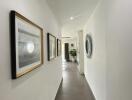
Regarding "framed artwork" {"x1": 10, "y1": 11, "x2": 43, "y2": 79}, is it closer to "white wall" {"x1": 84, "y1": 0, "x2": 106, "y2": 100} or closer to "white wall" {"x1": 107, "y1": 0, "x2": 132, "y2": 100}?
"white wall" {"x1": 107, "y1": 0, "x2": 132, "y2": 100}

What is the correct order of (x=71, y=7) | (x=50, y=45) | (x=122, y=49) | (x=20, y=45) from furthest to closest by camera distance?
(x=71, y=7), (x=50, y=45), (x=122, y=49), (x=20, y=45)

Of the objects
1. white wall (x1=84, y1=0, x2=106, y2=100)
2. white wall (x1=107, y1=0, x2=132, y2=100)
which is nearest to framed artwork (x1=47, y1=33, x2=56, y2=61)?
white wall (x1=84, y1=0, x2=106, y2=100)

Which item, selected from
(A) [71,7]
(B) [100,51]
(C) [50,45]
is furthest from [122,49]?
(A) [71,7]

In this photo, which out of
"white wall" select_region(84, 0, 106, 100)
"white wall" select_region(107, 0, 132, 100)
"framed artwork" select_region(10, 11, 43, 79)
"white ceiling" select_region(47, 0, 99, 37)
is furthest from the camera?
"white ceiling" select_region(47, 0, 99, 37)

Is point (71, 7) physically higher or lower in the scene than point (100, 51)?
higher

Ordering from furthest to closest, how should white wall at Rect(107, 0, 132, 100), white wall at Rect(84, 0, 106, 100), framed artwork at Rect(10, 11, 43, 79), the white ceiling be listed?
the white ceiling, white wall at Rect(84, 0, 106, 100), white wall at Rect(107, 0, 132, 100), framed artwork at Rect(10, 11, 43, 79)

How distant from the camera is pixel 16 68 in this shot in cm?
124

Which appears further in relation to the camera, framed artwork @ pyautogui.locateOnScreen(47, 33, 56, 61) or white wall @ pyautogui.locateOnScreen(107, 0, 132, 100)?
framed artwork @ pyautogui.locateOnScreen(47, 33, 56, 61)

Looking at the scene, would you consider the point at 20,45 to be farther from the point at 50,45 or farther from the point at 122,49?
the point at 50,45

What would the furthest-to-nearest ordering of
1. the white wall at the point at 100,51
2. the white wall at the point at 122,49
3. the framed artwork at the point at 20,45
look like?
the white wall at the point at 100,51, the white wall at the point at 122,49, the framed artwork at the point at 20,45

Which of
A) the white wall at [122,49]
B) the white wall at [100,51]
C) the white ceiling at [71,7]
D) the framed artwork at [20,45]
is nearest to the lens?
the framed artwork at [20,45]

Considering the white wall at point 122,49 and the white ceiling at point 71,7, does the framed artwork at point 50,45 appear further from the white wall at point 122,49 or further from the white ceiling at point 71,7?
the white wall at point 122,49

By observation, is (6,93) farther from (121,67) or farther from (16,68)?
(121,67)

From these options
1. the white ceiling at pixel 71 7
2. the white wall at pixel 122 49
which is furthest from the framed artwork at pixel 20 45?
the white ceiling at pixel 71 7
